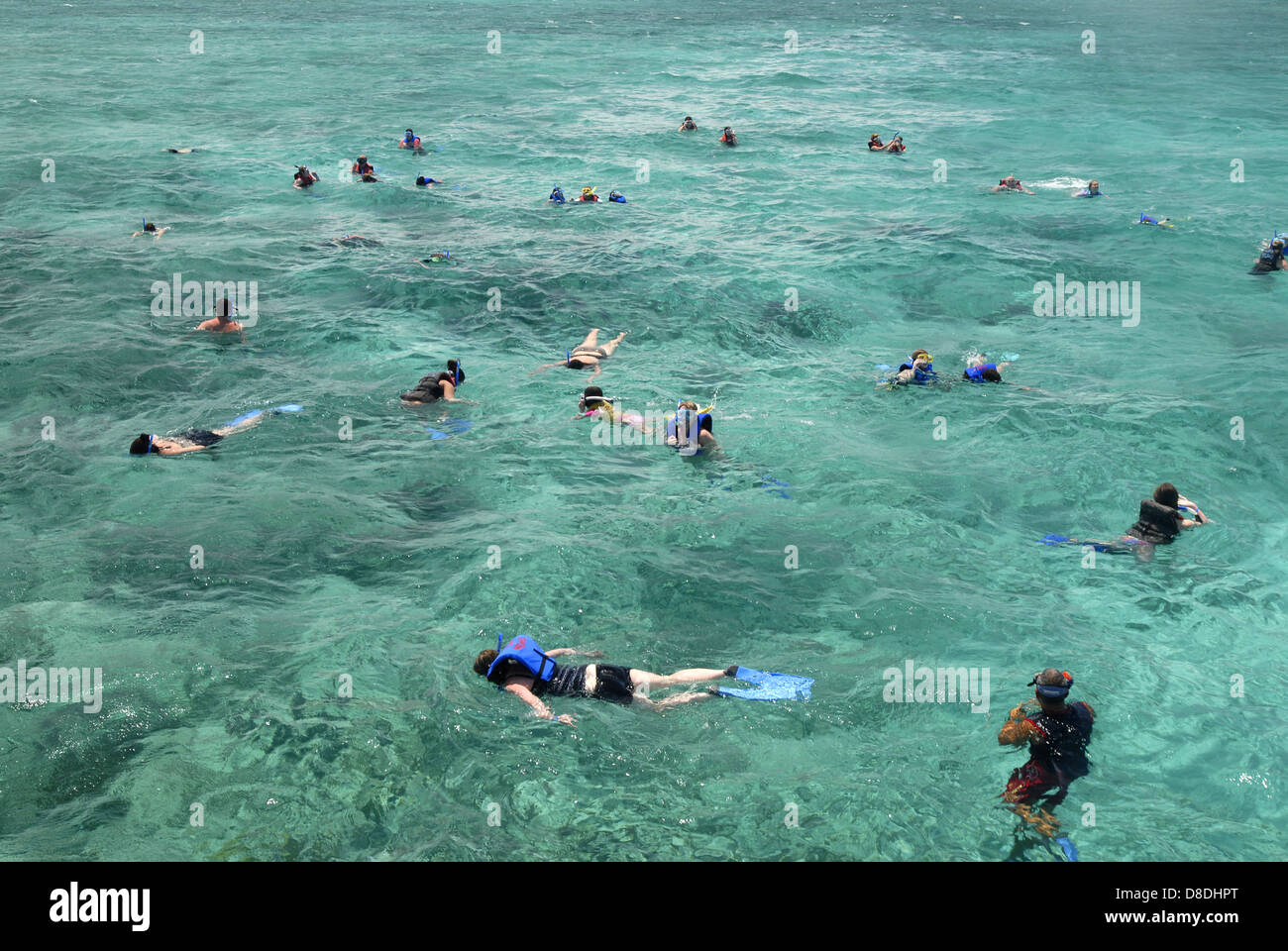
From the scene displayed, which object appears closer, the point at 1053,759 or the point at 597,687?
the point at 1053,759

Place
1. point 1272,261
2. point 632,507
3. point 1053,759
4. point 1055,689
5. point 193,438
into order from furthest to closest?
→ point 1272,261 → point 193,438 → point 632,507 → point 1053,759 → point 1055,689

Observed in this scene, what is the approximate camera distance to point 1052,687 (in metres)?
9.40

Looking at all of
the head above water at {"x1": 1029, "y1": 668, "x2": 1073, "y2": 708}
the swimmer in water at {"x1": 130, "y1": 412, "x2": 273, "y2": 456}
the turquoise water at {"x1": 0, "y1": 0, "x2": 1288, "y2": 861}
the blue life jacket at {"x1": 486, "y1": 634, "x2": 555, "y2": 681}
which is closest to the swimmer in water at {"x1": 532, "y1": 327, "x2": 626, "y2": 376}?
the turquoise water at {"x1": 0, "y1": 0, "x2": 1288, "y2": 861}

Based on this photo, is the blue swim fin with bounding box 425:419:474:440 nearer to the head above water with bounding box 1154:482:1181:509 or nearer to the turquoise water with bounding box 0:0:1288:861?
the turquoise water with bounding box 0:0:1288:861

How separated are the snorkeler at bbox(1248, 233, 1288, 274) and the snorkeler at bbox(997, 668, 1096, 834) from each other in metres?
20.4

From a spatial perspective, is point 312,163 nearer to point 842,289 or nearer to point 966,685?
point 842,289

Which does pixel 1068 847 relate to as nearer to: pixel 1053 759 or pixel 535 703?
pixel 1053 759

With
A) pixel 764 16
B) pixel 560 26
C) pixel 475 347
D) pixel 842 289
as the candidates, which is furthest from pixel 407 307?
pixel 764 16

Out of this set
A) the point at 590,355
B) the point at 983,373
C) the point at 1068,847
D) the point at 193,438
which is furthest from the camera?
the point at 590,355

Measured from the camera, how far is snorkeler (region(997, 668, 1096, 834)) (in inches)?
368

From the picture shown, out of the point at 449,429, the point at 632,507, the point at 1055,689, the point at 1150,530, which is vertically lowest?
the point at 1055,689

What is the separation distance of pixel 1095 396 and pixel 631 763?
13.2 m

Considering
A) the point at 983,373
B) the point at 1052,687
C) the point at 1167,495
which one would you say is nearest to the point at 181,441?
the point at 1052,687

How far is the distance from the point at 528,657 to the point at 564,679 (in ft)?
1.75
